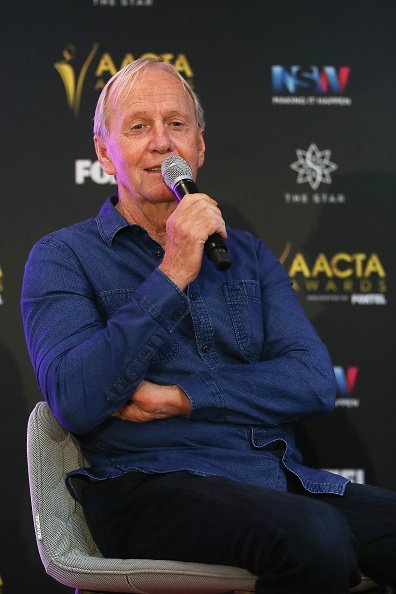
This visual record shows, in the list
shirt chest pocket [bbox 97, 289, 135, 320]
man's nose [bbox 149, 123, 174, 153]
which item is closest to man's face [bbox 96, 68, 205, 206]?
man's nose [bbox 149, 123, 174, 153]

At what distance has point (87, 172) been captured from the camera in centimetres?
367

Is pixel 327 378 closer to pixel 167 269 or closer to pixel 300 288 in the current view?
pixel 167 269

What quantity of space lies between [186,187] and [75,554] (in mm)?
935

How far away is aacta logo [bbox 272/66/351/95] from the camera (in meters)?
3.74

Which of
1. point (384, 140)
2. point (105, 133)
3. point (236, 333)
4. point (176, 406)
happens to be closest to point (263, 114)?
point (384, 140)

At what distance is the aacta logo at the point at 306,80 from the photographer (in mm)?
3744

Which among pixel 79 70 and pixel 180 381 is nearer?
pixel 180 381

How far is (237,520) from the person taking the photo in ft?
6.18

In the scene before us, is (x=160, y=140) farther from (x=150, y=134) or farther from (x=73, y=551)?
(x=73, y=551)

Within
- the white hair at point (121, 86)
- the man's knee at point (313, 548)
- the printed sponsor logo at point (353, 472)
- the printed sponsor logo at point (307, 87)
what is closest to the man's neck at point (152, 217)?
the white hair at point (121, 86)

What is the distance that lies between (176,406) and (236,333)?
31 cm

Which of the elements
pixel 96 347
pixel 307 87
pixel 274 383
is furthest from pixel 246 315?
pixel 307 87

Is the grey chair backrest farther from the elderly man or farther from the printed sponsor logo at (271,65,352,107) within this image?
the printed sponsor logo at (271,65,352,107)

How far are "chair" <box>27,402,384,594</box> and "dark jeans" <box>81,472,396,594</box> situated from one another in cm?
4
